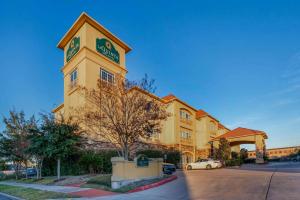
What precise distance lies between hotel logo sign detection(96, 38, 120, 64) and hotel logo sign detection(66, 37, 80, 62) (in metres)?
2.42

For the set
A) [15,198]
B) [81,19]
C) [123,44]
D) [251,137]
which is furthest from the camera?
[251,137]

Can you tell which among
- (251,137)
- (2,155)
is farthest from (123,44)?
(251,137)

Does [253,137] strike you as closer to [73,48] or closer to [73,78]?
[73,78]

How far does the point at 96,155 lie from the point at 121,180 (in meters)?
9.37

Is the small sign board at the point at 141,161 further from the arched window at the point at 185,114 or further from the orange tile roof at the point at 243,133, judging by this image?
the orange tile roof at the point at 243,133

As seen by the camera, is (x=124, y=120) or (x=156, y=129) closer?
(x=124, y=120)

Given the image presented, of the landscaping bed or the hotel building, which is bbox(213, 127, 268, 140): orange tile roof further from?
the landscaping bed

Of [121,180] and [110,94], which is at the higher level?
[110,94]

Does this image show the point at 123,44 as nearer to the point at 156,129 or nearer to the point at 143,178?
the point at 156,129

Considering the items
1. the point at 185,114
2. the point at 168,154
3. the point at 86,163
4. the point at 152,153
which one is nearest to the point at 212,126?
the point at 185,114

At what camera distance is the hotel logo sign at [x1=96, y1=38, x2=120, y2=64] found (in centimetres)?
2932

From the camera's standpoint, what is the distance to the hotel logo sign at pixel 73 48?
2910 cm

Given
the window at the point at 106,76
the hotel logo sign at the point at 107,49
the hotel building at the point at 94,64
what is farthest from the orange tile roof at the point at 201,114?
the window at the point at 106,76

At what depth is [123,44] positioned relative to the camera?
33188 mm
